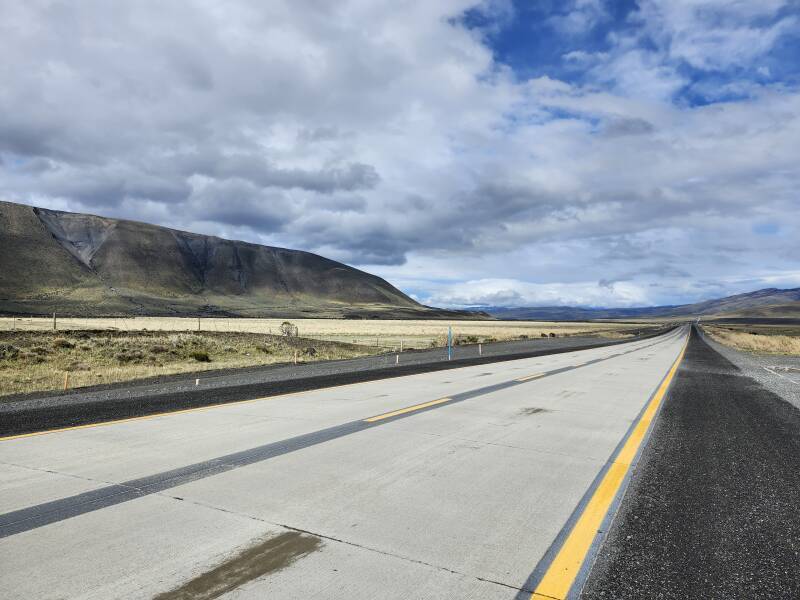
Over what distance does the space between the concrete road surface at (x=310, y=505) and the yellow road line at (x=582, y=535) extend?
0.02m

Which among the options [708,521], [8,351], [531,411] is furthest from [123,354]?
[708,521]

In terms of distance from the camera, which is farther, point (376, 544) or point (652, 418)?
point (652, 418)

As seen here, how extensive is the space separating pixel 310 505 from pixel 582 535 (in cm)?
222

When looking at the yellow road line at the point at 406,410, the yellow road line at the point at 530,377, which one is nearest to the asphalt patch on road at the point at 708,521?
the yellow road line at the point at 406,410

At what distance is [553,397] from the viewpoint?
11.9 m

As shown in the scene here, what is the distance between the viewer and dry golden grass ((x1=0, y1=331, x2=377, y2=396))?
18.3 metres

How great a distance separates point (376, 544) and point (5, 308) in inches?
5594

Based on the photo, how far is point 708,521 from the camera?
454 centimetres

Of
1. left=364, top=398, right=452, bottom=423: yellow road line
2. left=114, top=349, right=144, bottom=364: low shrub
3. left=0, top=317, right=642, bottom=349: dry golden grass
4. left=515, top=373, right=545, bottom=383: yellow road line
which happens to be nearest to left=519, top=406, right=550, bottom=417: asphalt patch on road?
left=364, top=398, right=452, bottom=423: yellow road line

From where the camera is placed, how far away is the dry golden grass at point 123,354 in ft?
59.9

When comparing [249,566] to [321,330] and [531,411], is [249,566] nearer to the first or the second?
[531,411]

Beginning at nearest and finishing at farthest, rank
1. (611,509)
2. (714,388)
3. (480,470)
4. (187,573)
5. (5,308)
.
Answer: (187,573)
(611,509)
(480,470)
(714,388)
(5,308)

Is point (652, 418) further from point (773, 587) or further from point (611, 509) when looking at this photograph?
point (773, 587)

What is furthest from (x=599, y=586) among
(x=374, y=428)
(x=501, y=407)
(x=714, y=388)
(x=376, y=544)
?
(x=714, y=388)
